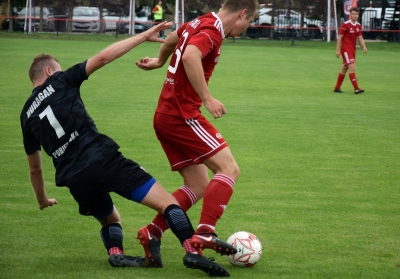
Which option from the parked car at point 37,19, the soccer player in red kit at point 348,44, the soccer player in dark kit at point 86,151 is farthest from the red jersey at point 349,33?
the parked car at point 37,19

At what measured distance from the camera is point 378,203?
773cm

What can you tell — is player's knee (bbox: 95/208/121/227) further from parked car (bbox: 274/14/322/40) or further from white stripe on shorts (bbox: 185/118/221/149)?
parked car (bbox: 274/14/322/40)

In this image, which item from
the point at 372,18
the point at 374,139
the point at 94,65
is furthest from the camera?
the point at 372,18

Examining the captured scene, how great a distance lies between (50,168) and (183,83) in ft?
14.2

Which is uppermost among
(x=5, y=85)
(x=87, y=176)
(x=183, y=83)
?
(x=183, y=83)

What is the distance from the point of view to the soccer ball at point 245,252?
5.49m

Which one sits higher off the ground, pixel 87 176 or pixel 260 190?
pixel 87 176

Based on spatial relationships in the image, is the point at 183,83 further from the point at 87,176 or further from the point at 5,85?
the point at 5,85

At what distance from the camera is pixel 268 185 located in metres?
8.57

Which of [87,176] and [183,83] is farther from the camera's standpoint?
[183,83]

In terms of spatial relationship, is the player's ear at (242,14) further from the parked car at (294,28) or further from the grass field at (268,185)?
the parked car at (294,28)

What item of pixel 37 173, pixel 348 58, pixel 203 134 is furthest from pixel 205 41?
pixel 348 58

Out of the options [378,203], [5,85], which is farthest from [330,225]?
[5,85]

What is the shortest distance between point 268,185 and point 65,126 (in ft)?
12.5
